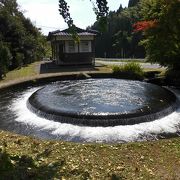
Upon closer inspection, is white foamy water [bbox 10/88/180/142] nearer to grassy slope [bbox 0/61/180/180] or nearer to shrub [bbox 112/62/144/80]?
grassy slope [bbox 0/61/180/180]

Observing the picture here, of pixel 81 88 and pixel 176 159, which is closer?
pixel 176 159

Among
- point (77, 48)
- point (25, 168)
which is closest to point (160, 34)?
point (77, 48)

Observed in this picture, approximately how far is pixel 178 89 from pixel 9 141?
44.1 feet

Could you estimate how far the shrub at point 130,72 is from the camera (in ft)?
76.8

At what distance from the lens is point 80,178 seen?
23.2 ft

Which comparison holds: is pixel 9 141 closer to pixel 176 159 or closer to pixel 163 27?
pixel 176 159

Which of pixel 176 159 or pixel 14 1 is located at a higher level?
pixel 14 1

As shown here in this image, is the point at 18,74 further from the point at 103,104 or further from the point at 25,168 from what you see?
the point at 25,168

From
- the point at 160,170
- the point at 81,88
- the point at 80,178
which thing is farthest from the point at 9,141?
the point at 81,88

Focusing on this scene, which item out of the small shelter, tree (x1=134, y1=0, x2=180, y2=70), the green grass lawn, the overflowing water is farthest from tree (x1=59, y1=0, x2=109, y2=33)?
the small shelter

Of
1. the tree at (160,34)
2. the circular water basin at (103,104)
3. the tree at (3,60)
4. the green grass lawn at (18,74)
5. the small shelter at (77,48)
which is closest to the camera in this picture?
the circular water basin at (103,104)

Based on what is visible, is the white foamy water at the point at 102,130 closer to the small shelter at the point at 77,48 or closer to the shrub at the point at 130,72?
the shrub at the point at 130,72

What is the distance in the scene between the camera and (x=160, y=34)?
827 inches

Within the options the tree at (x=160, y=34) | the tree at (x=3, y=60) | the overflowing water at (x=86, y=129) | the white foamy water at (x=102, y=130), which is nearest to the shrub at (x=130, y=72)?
the tree at (x=160, y=34)
